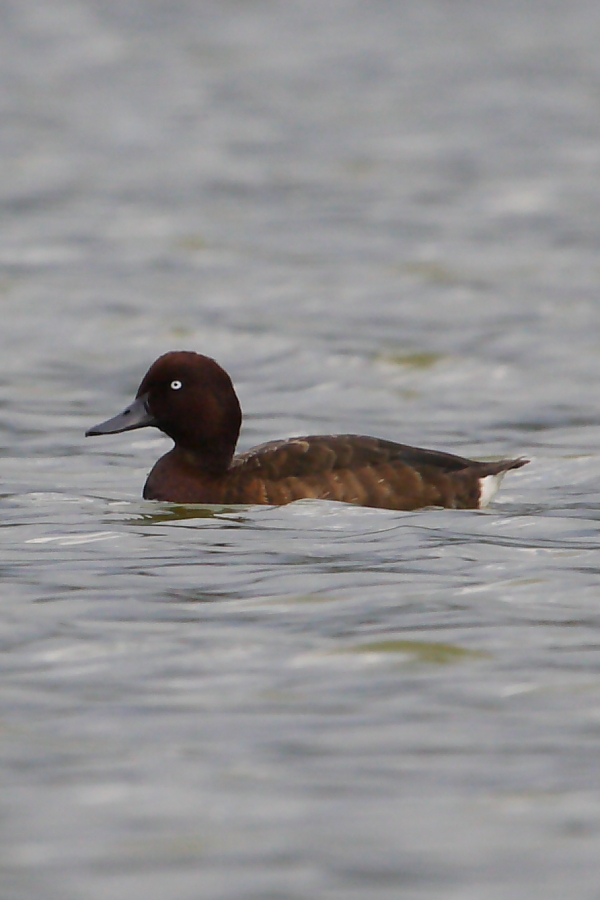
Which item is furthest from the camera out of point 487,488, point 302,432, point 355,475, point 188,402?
point 302,432

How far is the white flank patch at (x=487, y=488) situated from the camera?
9.27 m

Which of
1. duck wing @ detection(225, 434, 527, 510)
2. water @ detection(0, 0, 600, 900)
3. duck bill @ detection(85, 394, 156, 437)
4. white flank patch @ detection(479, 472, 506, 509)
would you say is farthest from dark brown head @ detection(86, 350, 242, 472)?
white flank patch @ detection(479, 472, 506, 509)

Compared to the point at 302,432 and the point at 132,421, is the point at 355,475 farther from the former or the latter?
the point at 302,432

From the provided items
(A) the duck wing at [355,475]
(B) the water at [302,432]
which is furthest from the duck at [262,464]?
(B) the water at [302,432]

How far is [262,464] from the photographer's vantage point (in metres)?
9.10

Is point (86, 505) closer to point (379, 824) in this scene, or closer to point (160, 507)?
point (160, 507)

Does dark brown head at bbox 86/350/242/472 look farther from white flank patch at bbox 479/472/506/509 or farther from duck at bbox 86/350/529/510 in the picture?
white flank patch at bbox 479/472/506/509

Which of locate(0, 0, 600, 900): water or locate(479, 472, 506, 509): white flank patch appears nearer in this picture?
locate(0, 0, 600, 900): water

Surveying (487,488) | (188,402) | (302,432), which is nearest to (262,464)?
(188,402)

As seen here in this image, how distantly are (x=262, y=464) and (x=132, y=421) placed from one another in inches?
31.6

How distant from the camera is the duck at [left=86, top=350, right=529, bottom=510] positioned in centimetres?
902

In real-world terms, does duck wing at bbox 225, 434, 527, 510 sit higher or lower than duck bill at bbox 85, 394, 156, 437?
lower

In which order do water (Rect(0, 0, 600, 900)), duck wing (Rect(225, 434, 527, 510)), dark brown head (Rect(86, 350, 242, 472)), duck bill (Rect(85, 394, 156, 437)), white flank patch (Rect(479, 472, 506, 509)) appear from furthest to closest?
duck bill (Rect(85, 394, 156, 437))
dark brown head (Rect(86, 350, 242, 472))
white flank patch (Rect(479, 472, 506, 509))
duck wing (Rect(225, 434, 527, 510))
water (Rect(0, 0, 600, 900))

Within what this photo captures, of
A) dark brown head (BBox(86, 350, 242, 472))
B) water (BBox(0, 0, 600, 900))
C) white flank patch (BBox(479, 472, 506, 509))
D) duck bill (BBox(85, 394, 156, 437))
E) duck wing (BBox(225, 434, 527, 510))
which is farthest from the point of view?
duck bill (BBox(85, 394, 156, 437))
